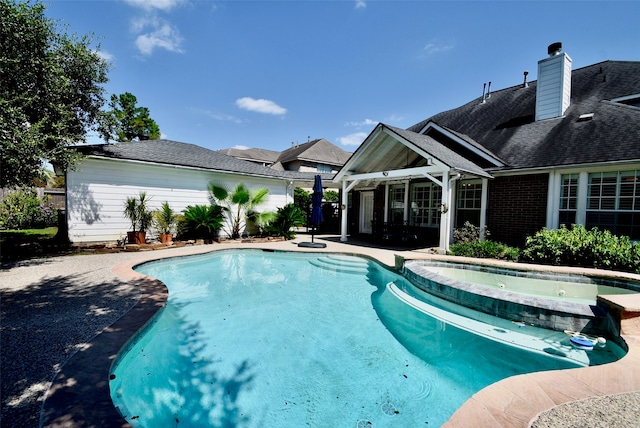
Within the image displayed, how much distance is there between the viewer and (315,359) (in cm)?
409

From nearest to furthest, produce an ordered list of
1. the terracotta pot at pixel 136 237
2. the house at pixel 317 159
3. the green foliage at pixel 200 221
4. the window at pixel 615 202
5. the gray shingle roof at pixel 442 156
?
1. the window at pixel 615 202
2. the gray shingle roof at pixel 442 156
3. the terracotta pot at pixel 136 237
4. the green foliage at pixel 200 221
5. the house at pixel 317 159

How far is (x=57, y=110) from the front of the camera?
28.0ft

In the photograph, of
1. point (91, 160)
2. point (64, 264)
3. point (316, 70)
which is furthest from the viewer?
point (316, 70)

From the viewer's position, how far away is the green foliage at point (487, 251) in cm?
888

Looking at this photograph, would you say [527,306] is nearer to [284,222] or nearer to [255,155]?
[284,222]

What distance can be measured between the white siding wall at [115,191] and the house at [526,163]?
307 inches

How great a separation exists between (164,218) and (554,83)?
→ 18.6 meters

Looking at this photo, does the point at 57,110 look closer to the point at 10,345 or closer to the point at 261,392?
the point at 10,345

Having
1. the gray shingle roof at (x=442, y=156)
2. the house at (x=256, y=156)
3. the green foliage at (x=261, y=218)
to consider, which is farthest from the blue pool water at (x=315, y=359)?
the house at (x=256, y=156)

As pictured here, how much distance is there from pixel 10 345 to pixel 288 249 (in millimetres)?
8465

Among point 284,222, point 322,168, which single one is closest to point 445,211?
point 284,222

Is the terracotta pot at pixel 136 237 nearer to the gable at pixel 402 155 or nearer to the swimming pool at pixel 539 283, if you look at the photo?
the gable at pixel 402 155

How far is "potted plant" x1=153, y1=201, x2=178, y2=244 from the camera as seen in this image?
11.7 m

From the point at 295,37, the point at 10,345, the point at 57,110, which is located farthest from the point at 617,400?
A: the point at 295,37
